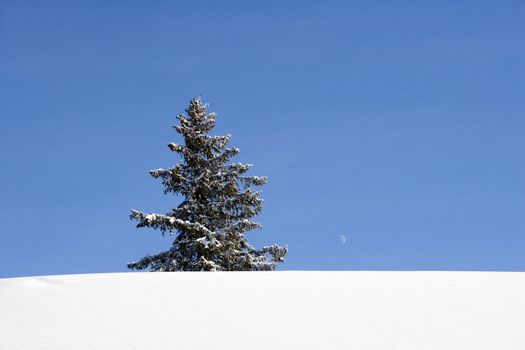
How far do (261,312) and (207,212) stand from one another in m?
13.4

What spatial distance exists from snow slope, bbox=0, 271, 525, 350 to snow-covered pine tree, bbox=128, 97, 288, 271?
1111 centimetres

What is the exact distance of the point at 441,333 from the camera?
3793 millimetres

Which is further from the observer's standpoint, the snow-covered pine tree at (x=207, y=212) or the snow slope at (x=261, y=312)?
the snow-covered pine tree at (x=207, y=212)

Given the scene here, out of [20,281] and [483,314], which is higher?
[20,281]

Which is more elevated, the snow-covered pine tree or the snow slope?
the snow-covered pine tree

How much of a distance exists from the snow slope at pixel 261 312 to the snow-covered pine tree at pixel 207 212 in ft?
36.5

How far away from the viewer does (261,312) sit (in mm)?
4188

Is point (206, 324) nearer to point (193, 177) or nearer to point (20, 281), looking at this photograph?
point (20, 281)

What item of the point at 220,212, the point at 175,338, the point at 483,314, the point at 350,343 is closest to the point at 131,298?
the point at 175,338

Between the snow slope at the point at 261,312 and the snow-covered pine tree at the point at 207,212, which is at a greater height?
the snow-covered pine tree at the point at 207,212

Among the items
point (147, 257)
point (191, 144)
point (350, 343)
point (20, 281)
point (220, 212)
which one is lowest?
point (350, 343)

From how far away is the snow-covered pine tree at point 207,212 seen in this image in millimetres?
16594

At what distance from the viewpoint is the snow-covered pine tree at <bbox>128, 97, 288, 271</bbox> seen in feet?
54.4

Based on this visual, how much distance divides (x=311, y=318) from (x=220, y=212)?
1353 centimetres
